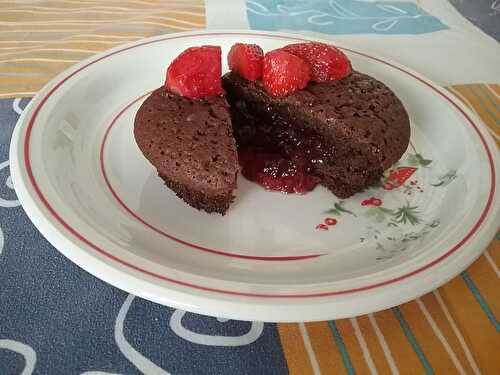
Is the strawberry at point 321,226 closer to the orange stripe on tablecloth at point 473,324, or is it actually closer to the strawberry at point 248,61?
the orange stripe on tablecloth at point 473,324

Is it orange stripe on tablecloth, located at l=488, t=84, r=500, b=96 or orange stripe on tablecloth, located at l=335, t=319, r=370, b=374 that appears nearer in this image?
orange stripe on tablecloth, located at l=335, t=319, r=370, b=374

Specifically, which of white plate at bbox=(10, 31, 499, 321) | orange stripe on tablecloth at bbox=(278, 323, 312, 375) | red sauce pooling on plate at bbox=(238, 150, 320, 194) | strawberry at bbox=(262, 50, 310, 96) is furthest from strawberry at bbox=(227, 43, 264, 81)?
orange stripe on tablecloth at bbox=(278, 323, 312, 375)

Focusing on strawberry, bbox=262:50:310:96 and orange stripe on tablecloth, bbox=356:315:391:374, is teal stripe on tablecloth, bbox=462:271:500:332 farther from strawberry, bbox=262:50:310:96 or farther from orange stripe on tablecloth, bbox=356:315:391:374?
strawberry, bbox=262:50:310:96

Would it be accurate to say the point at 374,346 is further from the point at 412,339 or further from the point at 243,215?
the point at 243,215

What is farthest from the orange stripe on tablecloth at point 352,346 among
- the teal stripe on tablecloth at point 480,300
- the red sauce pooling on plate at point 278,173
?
the red sauce pooling on plate at point 278,173

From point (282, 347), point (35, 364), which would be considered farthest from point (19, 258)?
point (282, 347)

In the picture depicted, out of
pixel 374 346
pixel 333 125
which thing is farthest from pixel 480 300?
pixel 333 125

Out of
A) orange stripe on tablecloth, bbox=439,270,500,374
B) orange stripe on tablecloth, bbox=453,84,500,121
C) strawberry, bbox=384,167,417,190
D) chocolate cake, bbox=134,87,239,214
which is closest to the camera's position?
orange stripe on tablecloth, bbox=439,270,500,374
